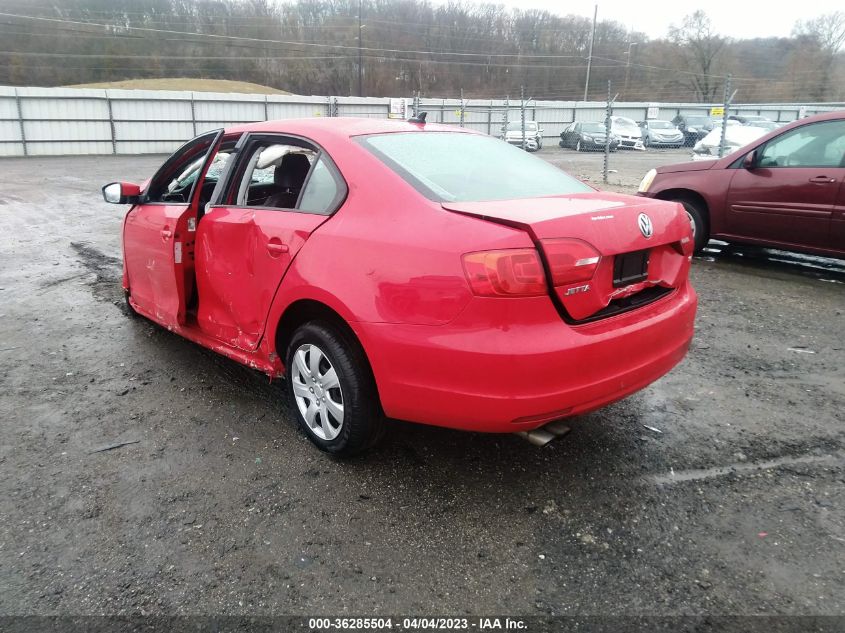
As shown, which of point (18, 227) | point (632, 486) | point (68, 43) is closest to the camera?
point (632, 486)

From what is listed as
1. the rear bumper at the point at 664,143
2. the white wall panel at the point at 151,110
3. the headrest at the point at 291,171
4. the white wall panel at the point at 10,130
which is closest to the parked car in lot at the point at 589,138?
the rear bumper at the point at 664,143

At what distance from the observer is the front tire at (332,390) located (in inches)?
107

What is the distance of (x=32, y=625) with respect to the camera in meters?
2.02

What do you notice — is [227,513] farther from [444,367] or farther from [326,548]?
[444,367]

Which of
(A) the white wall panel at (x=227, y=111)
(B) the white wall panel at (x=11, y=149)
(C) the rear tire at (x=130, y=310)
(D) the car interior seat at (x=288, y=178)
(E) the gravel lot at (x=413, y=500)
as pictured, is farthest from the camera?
(A) the white wall panel at (x=227, y=111)

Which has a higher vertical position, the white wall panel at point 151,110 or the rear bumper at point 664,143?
the white wall panel at point 151,110

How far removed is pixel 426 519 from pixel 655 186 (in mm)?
6056

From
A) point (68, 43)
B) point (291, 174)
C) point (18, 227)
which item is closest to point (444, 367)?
point (291, 174)

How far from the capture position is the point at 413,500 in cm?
269

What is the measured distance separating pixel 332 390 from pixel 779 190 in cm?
550

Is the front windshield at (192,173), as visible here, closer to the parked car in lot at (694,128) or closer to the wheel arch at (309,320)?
the wheel arch at (309,320)

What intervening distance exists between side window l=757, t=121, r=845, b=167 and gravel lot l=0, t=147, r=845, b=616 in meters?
2.61

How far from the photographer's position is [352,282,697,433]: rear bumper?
7.55ft

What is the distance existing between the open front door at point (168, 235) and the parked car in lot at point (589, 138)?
81.8ft
